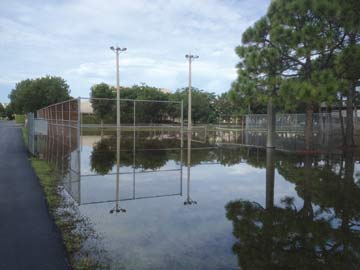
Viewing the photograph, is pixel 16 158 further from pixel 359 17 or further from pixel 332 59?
pixel 359 17

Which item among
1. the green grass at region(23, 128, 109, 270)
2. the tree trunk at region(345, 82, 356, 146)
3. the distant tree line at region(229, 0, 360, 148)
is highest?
the distant tree line at region(229, 0, 360, 148)

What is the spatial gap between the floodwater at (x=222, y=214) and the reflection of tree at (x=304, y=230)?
0.04 feet

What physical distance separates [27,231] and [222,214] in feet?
9.25

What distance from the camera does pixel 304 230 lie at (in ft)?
14.4

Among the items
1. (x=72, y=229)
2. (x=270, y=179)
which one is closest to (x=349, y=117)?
(x=270, y=179)

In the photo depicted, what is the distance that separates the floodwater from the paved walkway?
0.60m

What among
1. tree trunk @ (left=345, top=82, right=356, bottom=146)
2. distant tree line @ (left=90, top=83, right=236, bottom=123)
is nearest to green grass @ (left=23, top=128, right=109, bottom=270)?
tree trunk @ (left=345, top=82, right=356, bottom=146)

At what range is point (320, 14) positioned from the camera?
11008 millimetres

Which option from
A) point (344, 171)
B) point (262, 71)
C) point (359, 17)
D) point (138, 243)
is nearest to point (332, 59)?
point (359, 17)

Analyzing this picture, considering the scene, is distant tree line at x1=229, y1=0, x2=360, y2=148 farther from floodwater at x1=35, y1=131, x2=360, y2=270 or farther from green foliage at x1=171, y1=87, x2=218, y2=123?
green foliage at x1=171, y1=87, x2=218, y2=123

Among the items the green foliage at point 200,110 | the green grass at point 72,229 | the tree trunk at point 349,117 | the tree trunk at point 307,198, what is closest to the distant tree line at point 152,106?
the green foliage at point 200,110

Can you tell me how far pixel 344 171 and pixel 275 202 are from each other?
14.5 feet

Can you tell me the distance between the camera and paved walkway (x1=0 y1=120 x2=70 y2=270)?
3.36 meters

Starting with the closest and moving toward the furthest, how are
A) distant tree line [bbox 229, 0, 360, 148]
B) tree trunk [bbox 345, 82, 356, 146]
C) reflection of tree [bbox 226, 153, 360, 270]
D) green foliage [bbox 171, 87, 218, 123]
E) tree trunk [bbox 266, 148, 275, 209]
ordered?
reflection of tree [bbox 226, 153, 360, 270]
tree trunk [bbox 266, 148, 275, 209]
distant tree line [bbox 229, 0, 360, 148]
tree trunk [bbox 345, 82, 356, 146]
green foliage [bbox 171, 87, 218, 123]
